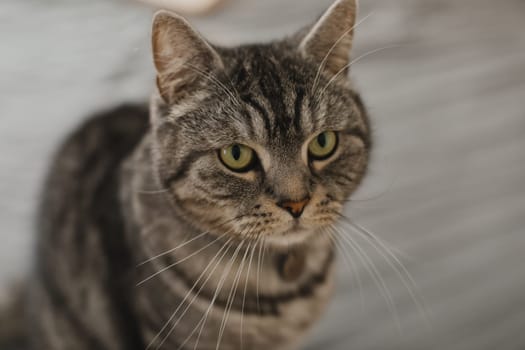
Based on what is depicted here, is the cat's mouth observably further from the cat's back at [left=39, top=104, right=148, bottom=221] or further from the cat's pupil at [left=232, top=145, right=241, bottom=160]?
the cat's back at [left=39, top=104, right=148, bottom=221]

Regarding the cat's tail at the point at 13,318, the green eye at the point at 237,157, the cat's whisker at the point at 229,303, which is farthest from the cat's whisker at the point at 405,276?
the cat's tail at the point at 13,318

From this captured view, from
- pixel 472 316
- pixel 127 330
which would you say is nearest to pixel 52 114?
pixel 127 330

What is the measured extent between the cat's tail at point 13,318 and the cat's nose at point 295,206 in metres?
0.72

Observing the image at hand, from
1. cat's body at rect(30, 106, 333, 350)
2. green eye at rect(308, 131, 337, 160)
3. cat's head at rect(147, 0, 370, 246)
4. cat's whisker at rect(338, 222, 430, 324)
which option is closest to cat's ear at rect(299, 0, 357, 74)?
cat's head at rect(147, 0, 370, 246)

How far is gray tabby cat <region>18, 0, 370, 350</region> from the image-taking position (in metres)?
0.87

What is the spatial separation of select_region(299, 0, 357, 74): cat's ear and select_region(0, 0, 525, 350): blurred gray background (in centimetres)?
35

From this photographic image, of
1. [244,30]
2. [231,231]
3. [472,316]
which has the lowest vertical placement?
[472,316]

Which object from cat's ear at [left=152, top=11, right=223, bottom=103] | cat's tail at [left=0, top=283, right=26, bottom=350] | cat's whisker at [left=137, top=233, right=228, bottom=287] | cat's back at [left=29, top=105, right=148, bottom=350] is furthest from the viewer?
cat's tail at [left=0, top=283, right=26, bottom=350]

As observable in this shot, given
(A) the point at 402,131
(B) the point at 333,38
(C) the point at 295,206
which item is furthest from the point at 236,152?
(A) the point at 402,131

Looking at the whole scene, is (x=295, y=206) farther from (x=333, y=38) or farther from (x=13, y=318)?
(x=13, y=318)

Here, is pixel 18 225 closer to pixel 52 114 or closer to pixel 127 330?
pixel 52 114

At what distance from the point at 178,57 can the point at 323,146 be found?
0.25 m

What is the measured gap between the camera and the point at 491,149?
61.1 inches

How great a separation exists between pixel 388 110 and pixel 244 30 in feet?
1.47
